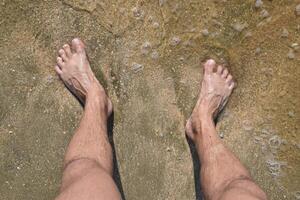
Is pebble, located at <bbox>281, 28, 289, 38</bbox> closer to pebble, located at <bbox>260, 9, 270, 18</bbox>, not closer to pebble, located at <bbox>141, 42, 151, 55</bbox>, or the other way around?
pebble, located at <bbox>260, 9, 270, 18</bbox>

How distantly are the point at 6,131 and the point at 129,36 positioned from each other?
2.91 feet

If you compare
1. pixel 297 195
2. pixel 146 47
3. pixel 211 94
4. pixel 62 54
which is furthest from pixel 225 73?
pixel 62 54

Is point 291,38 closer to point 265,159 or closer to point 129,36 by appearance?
point 265,159

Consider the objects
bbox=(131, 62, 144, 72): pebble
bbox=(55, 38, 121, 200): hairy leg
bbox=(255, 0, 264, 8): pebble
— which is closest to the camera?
bbox=(55, 38, 121, 200): hairy leg

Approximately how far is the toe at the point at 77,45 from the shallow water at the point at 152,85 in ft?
0.12

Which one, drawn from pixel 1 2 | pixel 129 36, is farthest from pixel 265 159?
pixel 1 2

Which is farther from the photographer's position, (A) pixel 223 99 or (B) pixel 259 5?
(A) pixel 223 99

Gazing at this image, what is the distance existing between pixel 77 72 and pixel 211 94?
0.79 m

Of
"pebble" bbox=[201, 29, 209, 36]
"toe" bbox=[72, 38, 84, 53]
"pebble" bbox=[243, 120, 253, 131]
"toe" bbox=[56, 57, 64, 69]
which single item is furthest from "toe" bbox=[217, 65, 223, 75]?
"toe" bbox=[56, 57, 64, 69]

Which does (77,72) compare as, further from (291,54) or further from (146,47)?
(291,54)

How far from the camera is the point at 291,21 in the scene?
99.9 inches

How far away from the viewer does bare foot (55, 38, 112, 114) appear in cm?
263

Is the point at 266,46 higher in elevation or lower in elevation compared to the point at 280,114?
higher

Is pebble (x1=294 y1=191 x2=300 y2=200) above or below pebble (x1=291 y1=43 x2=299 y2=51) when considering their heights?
below
